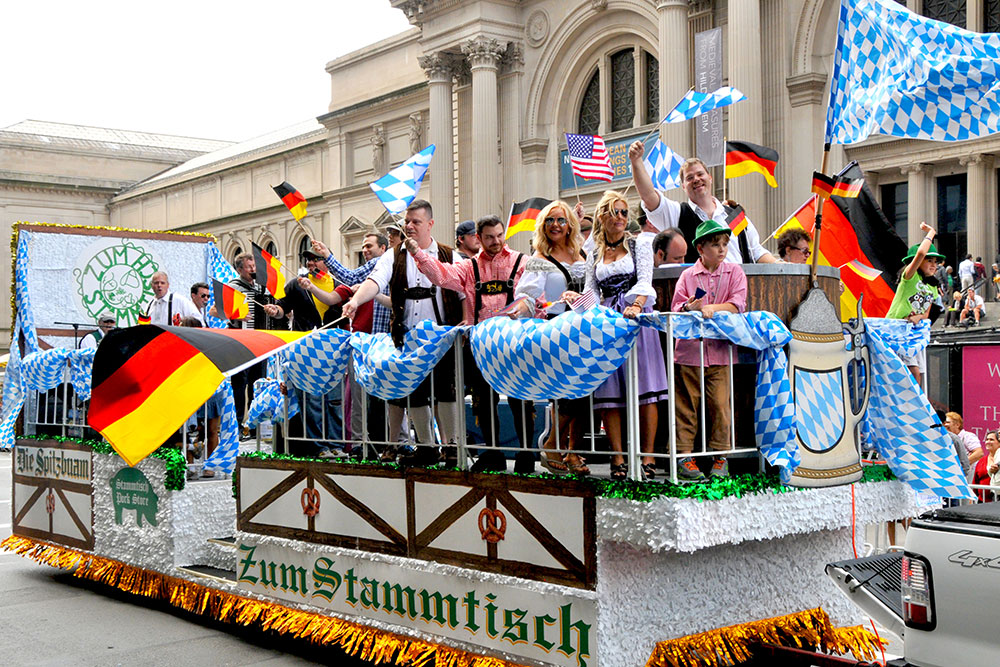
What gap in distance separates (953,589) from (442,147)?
39.1 metres

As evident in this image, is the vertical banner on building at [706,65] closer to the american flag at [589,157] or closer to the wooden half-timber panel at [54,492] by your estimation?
the american flag at [589,157]

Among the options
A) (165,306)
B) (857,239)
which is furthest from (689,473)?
(165,306)

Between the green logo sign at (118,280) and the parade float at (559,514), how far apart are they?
4885 millimetres

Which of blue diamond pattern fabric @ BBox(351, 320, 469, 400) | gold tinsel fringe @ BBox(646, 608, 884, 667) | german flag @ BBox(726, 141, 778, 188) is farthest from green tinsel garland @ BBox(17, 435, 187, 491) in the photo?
german flag @ BBox(726, 141, 778, 188)

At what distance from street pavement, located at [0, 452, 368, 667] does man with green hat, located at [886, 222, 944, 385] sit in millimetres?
5067

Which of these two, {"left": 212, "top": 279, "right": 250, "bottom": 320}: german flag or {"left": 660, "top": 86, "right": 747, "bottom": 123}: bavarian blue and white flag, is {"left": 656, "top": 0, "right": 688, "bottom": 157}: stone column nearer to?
{"left": 212, "top": 279, "right": 250, "bottom": 320}: german flag

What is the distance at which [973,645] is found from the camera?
13.9 ft

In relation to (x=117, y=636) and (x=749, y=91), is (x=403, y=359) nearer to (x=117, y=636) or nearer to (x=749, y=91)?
(x=117, y=636)

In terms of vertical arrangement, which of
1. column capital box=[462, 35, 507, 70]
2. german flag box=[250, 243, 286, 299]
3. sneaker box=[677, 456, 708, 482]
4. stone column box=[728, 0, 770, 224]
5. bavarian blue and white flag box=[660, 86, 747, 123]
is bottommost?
sneaker box=[677, 456, 708, 482]

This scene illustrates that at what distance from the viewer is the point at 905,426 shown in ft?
21.9

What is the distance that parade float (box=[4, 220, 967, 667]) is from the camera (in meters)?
5.90

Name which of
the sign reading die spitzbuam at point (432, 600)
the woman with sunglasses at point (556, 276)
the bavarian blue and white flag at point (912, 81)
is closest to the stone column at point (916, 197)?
the bavarian blue and white flag at point (912, 81)

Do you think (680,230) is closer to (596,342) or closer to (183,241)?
(596,342)

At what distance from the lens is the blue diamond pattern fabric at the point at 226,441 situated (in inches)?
385
